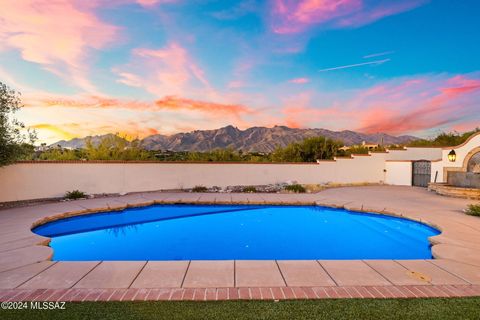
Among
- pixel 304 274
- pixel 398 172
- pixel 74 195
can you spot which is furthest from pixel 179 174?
pixel 398 172

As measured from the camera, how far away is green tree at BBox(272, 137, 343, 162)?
1775cm

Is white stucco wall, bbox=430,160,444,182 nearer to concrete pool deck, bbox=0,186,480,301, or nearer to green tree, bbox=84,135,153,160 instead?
concrete pool deck, bbox=0,186,480,301

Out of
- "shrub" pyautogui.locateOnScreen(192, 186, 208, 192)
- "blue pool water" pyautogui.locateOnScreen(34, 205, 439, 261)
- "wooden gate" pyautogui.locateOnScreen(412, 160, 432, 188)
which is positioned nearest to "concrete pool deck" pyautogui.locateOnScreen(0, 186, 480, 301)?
"blue pool water" pyautogui.locateOnScreen(34, 205, 439, 261)

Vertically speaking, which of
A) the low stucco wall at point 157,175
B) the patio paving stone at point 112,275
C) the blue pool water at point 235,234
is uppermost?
the low stucco wall at point 157,175

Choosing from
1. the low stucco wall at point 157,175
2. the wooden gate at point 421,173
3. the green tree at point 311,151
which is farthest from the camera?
the green tree at point 311,151

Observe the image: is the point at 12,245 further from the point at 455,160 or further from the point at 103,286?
the point at 455,160

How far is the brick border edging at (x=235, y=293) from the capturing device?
290cm

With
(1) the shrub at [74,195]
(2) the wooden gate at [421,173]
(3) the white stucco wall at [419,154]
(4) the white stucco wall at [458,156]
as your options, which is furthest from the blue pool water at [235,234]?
(3) the white stucco wall at [419,154]

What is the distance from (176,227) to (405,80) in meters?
14.3

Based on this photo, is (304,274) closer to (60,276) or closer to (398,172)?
(60,276)

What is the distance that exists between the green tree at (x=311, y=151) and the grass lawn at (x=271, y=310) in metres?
14.7

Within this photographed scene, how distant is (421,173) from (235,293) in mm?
15507

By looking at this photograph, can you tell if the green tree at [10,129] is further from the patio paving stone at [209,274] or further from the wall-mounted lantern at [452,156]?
the wall-mounted lantern at [452,156]

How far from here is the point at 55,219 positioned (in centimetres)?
708
